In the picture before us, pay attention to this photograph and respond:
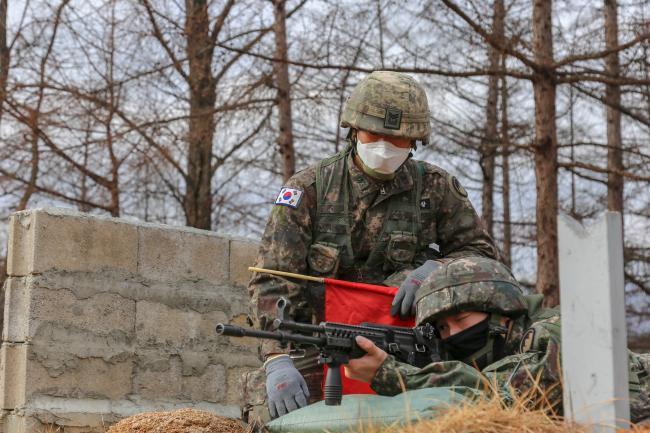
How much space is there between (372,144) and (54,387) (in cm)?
224

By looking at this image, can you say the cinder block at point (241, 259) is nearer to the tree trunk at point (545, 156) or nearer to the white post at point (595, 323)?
the tree trunk at point (545, 156)

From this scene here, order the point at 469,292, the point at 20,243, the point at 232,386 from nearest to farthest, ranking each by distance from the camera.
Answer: the point at 469,292, the point at 20,243, the point at 232,386

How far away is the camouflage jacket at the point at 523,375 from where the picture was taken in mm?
3336

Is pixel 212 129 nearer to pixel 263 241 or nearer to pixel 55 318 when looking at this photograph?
pixel 55 318

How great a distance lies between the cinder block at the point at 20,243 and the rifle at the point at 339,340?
2297 millimetres

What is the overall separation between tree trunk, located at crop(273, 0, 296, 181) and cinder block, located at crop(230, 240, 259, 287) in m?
4.81

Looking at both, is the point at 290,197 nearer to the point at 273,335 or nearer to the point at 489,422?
the point at 273,335

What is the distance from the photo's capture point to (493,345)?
12.4ft

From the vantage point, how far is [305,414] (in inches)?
139

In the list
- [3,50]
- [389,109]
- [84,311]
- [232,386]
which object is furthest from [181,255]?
[3,50]

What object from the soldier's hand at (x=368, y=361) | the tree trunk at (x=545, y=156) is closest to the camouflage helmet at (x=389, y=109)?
the soldier's hand at (x=368, y=361)

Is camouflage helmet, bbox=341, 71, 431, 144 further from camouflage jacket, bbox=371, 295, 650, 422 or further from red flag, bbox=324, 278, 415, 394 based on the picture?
camouflage jacket, bbox=371, 295, 650, 422

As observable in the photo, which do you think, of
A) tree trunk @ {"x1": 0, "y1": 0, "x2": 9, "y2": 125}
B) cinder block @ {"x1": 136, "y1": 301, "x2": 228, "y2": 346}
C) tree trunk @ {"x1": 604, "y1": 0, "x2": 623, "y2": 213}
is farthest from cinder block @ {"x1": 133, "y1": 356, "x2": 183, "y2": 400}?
tree trunk @ {"x1": 0, "y1": 0, "x2": 9, "y2": 125}

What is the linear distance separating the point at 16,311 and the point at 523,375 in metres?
3.12
